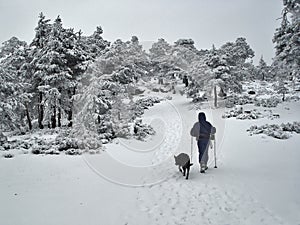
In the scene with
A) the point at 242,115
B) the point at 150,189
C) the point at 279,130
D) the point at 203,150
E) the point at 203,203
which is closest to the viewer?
the point at 203,203

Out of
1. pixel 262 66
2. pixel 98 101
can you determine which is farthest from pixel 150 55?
pixel 98 101

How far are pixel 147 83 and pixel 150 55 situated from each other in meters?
7.59

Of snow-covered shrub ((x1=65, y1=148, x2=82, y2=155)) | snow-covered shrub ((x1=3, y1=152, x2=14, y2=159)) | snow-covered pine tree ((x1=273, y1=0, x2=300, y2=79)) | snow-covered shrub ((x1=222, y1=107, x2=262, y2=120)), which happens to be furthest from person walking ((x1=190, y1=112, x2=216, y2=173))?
snow-covered shrub ((x1=222, y1=107, x2=262, y2=120))

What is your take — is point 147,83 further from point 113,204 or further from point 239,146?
point 113,204

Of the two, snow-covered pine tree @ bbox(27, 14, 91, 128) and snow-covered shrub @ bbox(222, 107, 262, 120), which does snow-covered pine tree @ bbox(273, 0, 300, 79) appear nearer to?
snow-covered shrub @ bbox(222, 107, 262, 120)

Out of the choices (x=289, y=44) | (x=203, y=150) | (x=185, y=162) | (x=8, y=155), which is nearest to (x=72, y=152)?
(x=8, y=155)

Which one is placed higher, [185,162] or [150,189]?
[185,162]

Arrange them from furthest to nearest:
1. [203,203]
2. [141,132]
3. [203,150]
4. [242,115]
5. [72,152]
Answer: [242,115]
[141,132]
[72,152]
[203,150]
[203,203]

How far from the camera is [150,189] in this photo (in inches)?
262

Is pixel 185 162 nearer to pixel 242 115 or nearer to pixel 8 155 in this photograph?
pixel 8 155

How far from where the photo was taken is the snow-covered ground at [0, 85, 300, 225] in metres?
4.91

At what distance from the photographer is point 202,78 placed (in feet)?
85.3

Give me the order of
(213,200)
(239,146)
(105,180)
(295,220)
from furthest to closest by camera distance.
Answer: (239,146) → (105,180) → (213,200) → (295,220)

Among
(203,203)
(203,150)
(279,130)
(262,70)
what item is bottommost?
(203,203)
